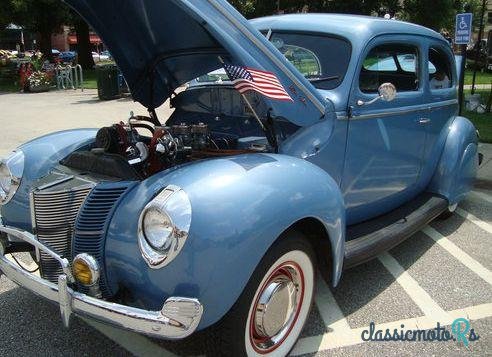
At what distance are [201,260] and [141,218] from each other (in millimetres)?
345

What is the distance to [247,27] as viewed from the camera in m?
2.59

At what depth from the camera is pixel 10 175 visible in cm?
299

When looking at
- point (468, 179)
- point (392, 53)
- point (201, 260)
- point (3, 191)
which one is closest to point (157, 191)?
point (201, 260)

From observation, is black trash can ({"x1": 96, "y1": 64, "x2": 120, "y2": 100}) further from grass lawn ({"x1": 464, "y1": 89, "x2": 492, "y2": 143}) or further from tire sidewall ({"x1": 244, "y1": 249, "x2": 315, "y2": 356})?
tire sidewall ({"x1": 244, "y1": 249, "x2": 315, "y2": 356})

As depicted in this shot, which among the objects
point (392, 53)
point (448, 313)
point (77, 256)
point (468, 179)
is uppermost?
point (392, 53)

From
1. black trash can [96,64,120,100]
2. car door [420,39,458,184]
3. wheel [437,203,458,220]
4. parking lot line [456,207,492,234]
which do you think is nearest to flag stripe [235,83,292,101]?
car door [420,39,458,184]

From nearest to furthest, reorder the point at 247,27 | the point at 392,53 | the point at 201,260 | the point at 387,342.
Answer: the point at 201,260 → the point at 247,27 → the point at 387,342 → the point at 392,53

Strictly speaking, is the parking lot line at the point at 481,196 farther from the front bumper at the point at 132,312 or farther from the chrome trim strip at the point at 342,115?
the front bumper at the point at 132,312

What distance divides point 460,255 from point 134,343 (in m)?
2.83

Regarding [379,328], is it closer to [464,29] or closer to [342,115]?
[342,115]

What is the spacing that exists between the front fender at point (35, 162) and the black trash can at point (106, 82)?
1198 cm

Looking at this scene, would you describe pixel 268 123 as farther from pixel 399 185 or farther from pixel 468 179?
pixel 468 179

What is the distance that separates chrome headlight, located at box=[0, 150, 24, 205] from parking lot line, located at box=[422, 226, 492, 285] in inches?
133

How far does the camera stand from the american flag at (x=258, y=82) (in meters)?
2.62
